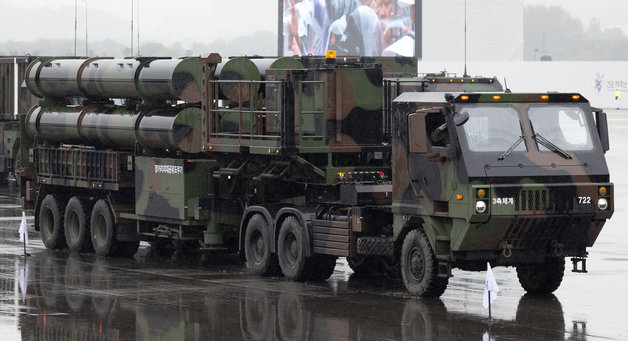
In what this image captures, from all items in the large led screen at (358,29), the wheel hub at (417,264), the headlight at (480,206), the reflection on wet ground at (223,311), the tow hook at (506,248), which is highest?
the large led screen at (358,29)

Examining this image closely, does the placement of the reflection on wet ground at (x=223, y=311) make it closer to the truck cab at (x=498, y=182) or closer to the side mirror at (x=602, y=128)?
the truck cab at (x=498, y=182)

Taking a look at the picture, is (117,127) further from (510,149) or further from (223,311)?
(510,149)

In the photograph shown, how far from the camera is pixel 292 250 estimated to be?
17.9 metres

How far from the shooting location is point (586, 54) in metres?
184

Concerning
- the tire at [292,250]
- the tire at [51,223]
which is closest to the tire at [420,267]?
the tire at [292,250]

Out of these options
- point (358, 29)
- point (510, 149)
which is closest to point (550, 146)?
point (510, 149)

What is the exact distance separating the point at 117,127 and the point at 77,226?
2.05m

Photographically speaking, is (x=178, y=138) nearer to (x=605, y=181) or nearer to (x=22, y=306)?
(x=22, y=306)

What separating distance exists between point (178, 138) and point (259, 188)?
1.46 m

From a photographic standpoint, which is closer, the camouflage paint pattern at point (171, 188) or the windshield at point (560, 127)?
the windshield at point (560, 127)

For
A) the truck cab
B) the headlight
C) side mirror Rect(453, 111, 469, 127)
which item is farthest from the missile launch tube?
the headlight

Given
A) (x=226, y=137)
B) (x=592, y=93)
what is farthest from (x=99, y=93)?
(x=592, y=93)

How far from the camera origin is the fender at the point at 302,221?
1742cm

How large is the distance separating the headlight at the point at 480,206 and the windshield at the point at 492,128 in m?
0.63
